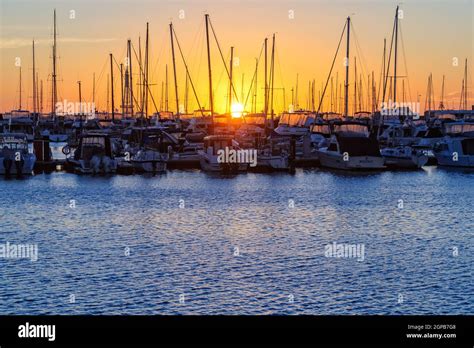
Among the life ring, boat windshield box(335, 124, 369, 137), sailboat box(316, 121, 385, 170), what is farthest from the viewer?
boat windshield box(335, 124, 369, 137)

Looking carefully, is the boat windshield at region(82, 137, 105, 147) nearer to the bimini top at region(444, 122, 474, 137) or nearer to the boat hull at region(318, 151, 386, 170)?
the boat hull at region(318, 151, 386, 170)

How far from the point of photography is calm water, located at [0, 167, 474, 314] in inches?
883

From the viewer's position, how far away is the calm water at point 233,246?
2242 centimetres

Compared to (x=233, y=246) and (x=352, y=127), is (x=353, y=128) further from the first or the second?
(x=233, y=246)

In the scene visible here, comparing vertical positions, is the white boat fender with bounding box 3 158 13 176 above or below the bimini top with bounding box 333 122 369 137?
below

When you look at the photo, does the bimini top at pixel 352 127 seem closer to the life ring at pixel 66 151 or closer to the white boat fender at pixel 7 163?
the life ring at pixel 66 151

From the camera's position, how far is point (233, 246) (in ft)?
109

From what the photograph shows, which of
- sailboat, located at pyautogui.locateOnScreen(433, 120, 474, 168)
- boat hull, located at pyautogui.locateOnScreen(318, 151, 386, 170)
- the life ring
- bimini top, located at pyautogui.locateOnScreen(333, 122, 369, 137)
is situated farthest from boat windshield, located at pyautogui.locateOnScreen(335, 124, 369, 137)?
the life ring

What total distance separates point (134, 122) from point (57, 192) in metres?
40.1

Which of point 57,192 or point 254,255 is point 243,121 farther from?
point 254,255

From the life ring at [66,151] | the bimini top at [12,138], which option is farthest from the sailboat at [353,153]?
the bimini top at [12,138]
